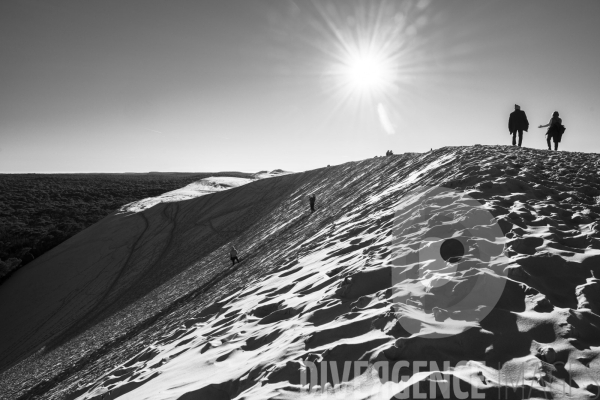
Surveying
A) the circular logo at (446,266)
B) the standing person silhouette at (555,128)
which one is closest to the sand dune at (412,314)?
the circular logo at (446,266)

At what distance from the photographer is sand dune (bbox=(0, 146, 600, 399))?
2988 mm

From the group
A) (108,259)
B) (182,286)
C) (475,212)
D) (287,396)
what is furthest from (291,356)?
(108,259)

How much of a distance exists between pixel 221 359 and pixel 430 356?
2.64m

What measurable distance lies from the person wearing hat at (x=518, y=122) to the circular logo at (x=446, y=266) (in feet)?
32.5

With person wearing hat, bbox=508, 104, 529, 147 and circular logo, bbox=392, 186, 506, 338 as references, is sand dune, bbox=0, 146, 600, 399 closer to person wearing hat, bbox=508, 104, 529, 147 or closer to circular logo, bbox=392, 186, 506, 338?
circular logo, bbox=392, 186, 506, 338

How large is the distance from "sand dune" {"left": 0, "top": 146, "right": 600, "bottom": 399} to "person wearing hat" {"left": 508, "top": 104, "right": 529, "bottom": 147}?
4085mm

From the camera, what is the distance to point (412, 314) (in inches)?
146

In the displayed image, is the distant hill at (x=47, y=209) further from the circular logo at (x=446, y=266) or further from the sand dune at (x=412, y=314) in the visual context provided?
the circular logo at (x=446, y=266)

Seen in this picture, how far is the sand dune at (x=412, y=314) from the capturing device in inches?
118

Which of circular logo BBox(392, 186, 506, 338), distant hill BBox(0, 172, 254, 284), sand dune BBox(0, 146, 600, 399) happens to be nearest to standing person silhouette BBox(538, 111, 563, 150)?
sand dune BBox(0, 146, 600, 399)

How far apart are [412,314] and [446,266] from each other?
4.00 feet

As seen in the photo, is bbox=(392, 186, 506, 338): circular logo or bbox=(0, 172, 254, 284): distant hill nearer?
bbox=(392, 186, 506, 338): circular logo

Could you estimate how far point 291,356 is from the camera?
11.9ft

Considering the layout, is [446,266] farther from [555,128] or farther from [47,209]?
[47,209]
